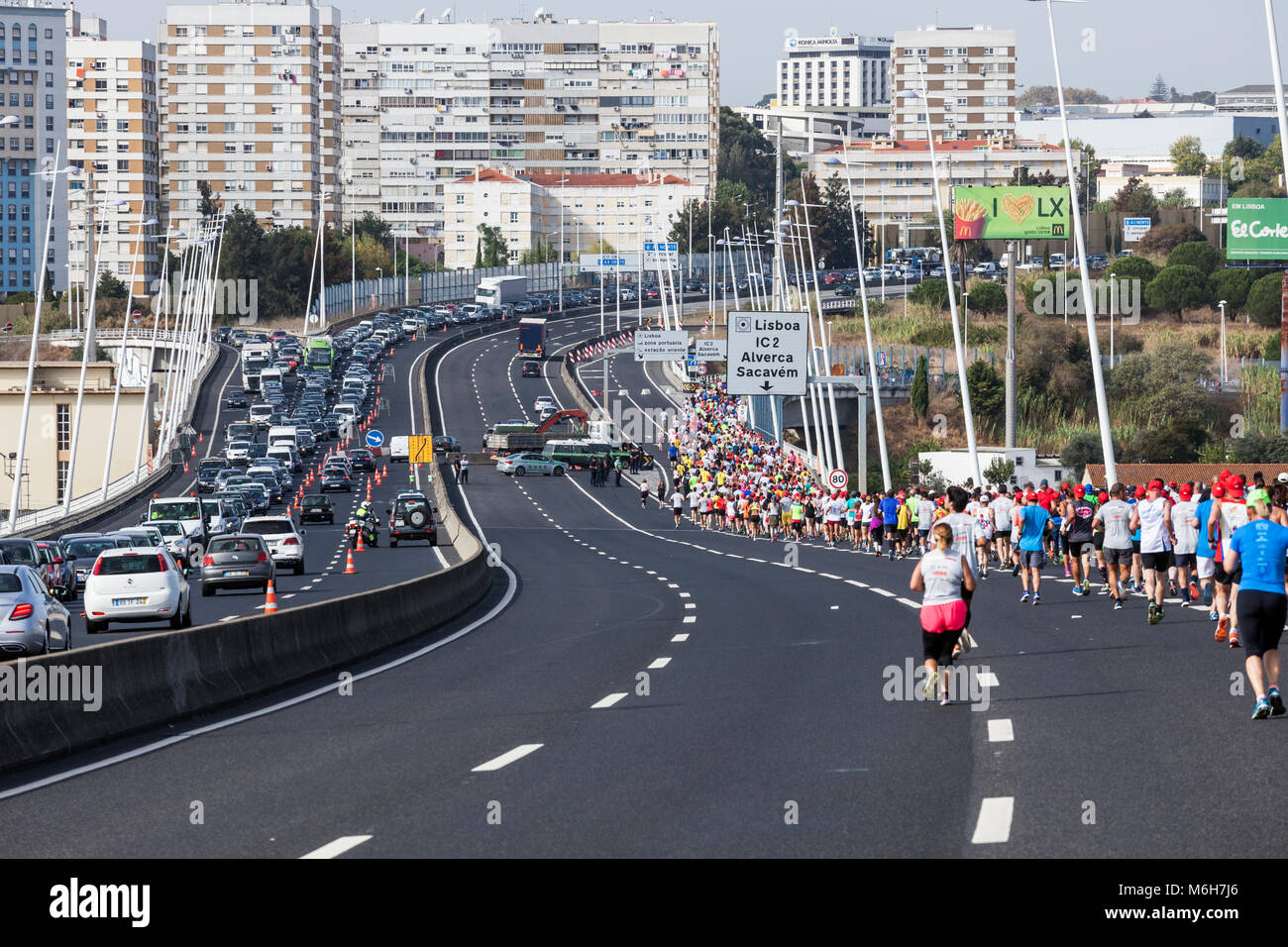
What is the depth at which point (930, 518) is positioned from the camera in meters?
41.2

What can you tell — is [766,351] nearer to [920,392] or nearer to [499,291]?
[920,392]

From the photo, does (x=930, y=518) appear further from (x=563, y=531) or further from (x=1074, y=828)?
(x=1074, y=828)

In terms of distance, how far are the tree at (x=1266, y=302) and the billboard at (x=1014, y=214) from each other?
35781mm

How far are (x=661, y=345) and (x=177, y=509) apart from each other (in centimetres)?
4566

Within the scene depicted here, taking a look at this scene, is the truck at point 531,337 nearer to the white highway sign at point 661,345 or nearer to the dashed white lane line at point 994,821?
the white highway sign at point 661,345

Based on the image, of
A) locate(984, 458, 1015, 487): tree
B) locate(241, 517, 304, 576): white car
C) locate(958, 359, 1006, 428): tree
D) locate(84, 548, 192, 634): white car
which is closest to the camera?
locate(84, 548, 192, 634): white car

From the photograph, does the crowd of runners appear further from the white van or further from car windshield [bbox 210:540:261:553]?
the white van

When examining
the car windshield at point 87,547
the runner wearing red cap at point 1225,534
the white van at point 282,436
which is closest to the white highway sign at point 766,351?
the car windshield at point 87,547

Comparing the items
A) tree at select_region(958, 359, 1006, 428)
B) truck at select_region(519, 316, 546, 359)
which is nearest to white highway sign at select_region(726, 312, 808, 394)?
tree at select_region(958, 359, 1006, 428)

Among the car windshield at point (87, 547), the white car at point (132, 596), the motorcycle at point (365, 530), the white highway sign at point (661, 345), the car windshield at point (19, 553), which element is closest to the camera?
the white car at point (132, 596)

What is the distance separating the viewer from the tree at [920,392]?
10600cm

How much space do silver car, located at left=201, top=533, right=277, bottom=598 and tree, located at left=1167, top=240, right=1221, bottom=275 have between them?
123 meters

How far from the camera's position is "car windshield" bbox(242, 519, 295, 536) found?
147 ft

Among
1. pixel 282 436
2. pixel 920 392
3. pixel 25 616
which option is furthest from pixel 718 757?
pixel 920 392
